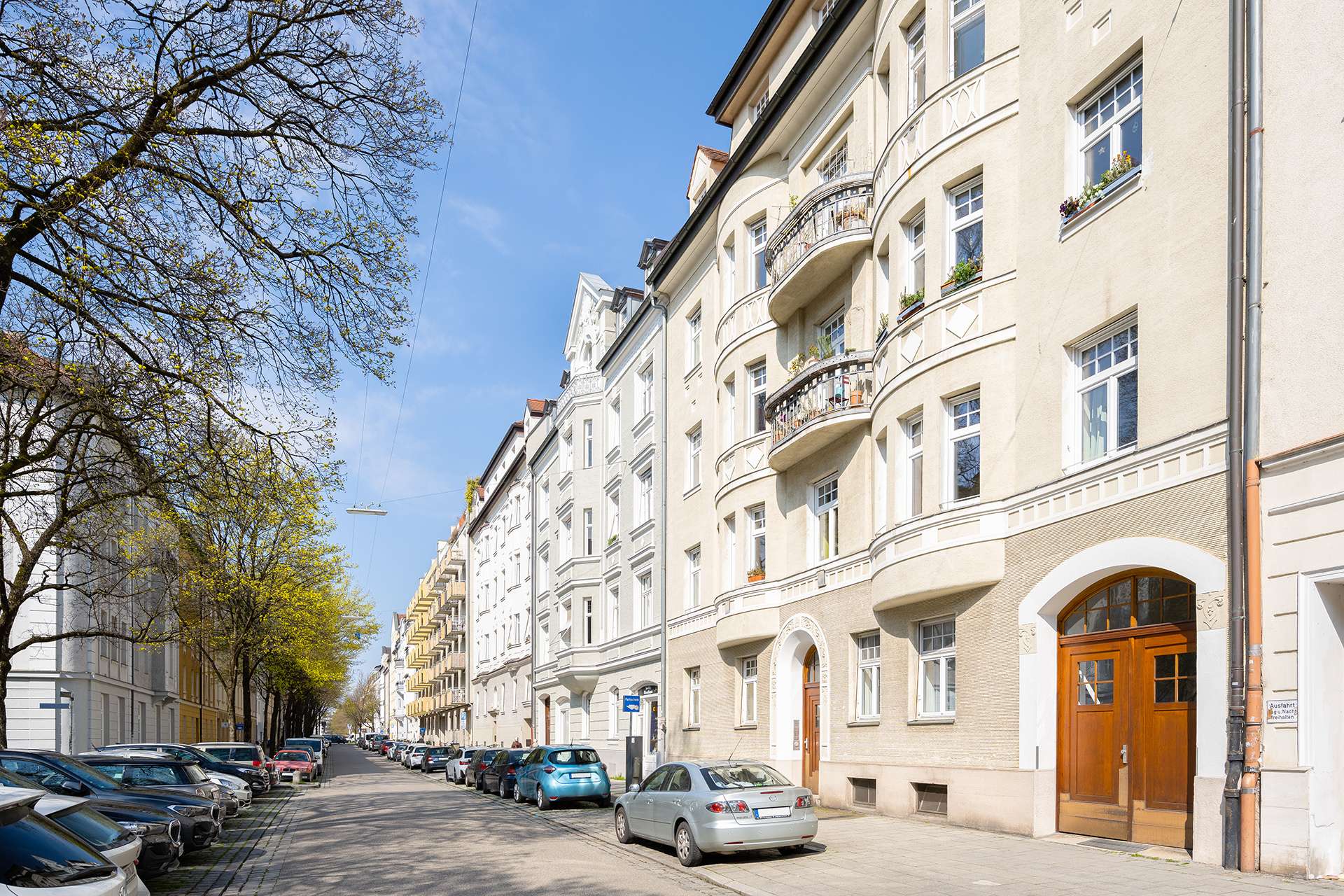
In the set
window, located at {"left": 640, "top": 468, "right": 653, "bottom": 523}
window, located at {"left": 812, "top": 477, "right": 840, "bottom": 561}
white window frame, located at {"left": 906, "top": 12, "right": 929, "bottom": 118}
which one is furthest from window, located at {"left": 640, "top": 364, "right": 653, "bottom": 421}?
white window frame, located at {"left": 906, "top": 12, "right": 929, "bottom": 118}

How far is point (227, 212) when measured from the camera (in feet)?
42.4

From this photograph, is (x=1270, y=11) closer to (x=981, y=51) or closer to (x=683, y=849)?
(x=981, y=51)

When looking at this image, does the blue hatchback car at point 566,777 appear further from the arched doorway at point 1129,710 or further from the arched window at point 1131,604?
the arched window at point 1131,604

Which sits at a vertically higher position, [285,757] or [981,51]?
[981,51]

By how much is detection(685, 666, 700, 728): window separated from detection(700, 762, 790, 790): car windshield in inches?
547

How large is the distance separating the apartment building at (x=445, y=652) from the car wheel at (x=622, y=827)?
54193 mm

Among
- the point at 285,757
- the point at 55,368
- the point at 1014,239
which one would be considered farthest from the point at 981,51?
the point at 285,757

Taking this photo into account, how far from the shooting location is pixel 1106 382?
47.5 ft

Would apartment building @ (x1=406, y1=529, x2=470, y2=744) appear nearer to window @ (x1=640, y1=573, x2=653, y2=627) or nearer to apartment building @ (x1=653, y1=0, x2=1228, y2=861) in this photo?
window @ (x1=640, y1=573, x2=653, y2=627)

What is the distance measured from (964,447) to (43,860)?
13602 millimetres

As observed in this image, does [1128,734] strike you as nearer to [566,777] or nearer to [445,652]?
[566,777]

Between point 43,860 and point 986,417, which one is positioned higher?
point 986,417

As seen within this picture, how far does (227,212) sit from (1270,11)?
11.7 metres

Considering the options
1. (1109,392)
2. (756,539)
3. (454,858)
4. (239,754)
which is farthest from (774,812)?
(239,754)
